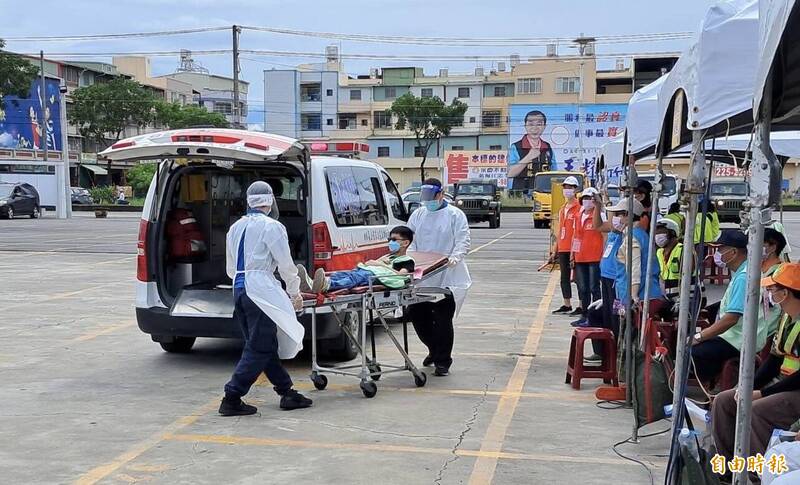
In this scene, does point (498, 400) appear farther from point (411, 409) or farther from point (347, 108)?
point (347, 108)

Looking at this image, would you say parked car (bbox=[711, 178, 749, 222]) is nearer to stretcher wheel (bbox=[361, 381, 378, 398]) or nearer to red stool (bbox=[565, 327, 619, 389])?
red stool (bbox=[565, 327, 619, 389])

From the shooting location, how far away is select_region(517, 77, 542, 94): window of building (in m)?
73.8

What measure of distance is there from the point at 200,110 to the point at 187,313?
2498 inches

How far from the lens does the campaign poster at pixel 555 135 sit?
201 feet

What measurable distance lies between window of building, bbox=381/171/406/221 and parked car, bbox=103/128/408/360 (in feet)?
1.57

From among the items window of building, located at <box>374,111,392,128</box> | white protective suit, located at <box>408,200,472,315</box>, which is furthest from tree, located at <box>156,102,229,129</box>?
white protective suit, located at <box>408,200,472,315</box>

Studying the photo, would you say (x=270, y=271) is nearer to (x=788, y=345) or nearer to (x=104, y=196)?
(x=788, y=345)

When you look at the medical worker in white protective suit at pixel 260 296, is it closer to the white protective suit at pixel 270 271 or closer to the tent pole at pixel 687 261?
the white protective suit at pixel 270 271

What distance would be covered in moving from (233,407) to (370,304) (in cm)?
134

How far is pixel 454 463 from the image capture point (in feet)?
17.6

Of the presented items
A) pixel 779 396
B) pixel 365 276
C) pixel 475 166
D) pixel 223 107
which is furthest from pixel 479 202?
pixel 223 107

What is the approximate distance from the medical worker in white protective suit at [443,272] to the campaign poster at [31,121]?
5223 centimetres

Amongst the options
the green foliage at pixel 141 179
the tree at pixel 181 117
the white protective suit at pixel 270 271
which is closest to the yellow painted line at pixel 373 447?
the white protective suit at pixel 270 271

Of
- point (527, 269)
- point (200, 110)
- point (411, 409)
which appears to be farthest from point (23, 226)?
point (200, 110)
